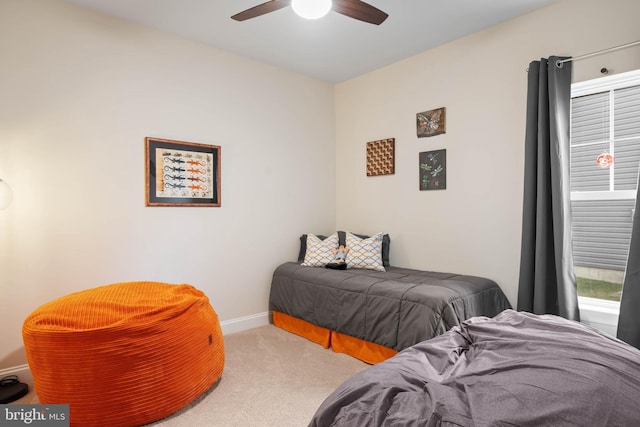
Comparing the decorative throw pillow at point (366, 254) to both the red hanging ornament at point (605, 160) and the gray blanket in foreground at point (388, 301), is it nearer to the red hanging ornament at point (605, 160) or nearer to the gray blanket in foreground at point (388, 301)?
the gray blanket in foreground at point (388, 301)

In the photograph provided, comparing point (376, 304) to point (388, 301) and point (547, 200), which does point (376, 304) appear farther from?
point (547, 200)

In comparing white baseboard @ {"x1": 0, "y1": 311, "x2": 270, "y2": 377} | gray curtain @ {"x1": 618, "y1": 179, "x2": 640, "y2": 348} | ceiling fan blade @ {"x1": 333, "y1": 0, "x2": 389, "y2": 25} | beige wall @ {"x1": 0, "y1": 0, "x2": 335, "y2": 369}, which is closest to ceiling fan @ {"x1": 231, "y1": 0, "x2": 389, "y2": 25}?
ceiling fan blade @ {"x1": 333, "y1": 0, "x2": 389, "y2": 25}

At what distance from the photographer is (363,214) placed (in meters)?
4.19

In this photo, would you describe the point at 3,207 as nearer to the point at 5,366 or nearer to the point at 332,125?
the point at 5,366

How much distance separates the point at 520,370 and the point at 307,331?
239 centimetres

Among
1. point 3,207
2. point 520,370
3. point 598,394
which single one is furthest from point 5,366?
point 598,394

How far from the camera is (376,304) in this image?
2.79m

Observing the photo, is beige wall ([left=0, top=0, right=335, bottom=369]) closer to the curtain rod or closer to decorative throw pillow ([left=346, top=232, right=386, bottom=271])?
decorative throw pillow ([left=346, top=232, right=386, bottom=271])

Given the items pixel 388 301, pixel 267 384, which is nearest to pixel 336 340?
pixel 388 301

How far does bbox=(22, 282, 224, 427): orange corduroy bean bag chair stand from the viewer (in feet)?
6.21

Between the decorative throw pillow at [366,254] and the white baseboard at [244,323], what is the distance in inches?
41.9

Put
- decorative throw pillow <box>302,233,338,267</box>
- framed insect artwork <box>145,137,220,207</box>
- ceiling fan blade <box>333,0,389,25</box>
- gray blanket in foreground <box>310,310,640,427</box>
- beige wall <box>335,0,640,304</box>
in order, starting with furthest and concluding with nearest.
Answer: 1. decorative throw pillow <box>302,233,338,267</box>
2. framed insect artwork <box>145,137,220,207</box>
3. beige wall <box>335,0,640,304</box>
4. ceiling fan blade <box>333,0,389,25</box>
5. gray blanket in foreground <box>310,310,640,427</box>

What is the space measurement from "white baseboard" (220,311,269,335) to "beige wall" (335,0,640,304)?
56.7 inches

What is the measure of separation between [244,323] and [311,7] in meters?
2.86
